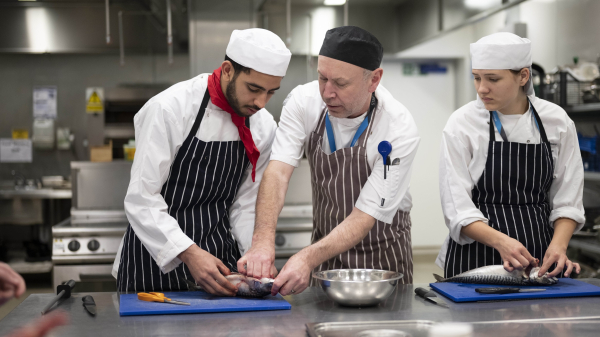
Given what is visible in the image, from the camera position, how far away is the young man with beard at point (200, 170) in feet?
5.65

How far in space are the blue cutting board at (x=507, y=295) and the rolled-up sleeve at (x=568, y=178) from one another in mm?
311

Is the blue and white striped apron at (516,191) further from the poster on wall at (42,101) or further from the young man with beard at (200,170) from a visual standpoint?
the poster on wall at (42,101)

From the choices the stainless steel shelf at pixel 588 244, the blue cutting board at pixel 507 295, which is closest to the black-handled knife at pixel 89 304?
the blue cutting board at pixel 507 295

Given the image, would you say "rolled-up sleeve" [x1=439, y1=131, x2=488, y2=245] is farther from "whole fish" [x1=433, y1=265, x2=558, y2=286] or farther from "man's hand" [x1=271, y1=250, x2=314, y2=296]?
"man's hand" [x1=271, y1=250, x2=314, y2=296]

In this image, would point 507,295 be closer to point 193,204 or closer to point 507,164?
point 507,164

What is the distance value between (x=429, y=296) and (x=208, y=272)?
2.11 ft

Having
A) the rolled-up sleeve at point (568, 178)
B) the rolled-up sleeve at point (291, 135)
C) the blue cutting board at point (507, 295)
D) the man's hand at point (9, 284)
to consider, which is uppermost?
the rolled-up sleeve at point (291, 135)

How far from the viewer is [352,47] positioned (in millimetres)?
1813

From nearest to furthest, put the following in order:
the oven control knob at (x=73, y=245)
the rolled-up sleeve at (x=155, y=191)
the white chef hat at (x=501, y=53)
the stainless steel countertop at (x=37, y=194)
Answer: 1. the rolled-up sleeve at (x=155, y=191)
2. the white chef hat at (x=501, y=53)
3. the oven control knob at (x=73, y=245)
4. the stainless steel countertop at (x=37, y=194)

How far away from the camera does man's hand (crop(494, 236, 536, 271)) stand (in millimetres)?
1739

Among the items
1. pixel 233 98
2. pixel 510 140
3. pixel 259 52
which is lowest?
pixel 510 140

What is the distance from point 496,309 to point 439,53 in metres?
5.20

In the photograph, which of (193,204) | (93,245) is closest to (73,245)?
(93,245)

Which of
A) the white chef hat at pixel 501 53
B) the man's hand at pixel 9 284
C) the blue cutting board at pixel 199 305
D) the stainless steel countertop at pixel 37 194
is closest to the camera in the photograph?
the man's hand at pixel 9 284
